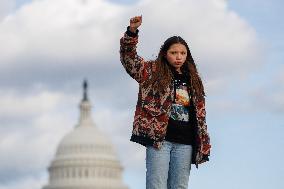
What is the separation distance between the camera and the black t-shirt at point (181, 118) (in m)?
12.2

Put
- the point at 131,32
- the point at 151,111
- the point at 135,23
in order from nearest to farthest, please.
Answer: the point at 151,111
the point at 135,23
the point at 131,32

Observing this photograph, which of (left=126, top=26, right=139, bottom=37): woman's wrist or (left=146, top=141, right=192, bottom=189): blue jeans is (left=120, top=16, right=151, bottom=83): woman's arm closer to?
(left=126, top=26, right=139, bottom=37): woman's wrist

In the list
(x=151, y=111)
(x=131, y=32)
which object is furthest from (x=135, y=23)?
(x=151, y=111)

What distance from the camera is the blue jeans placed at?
12102mm

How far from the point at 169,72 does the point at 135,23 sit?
22.5 inches

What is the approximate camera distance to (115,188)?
198 m

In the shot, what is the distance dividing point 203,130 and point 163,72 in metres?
0.67

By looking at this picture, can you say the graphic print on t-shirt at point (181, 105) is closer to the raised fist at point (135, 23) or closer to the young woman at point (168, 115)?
the young woman at point (168, 115)

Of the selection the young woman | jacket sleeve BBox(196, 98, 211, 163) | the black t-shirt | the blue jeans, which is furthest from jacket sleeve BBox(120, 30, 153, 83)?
the blue jeans

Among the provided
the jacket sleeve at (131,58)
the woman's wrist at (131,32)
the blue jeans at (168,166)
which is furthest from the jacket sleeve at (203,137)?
the woman's wrist at (131,32)

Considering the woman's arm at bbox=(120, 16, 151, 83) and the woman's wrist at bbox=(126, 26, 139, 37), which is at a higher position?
the woman's wrist at bbox=(126, 26, 139, 37)

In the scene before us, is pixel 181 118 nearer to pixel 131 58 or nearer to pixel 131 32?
pixel 131 58

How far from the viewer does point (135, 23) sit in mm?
12289

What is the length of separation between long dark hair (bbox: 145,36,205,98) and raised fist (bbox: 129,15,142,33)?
40 cm
